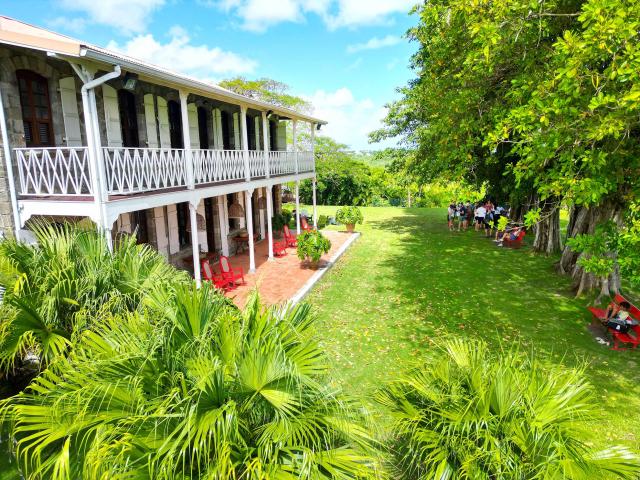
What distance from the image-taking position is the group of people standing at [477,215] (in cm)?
2026

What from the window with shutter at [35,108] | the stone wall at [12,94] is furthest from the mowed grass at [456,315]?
the window with shutter at [35,108]

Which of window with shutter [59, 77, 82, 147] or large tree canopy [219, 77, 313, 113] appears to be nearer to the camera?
window with shutter [59, 77, 82, 147]

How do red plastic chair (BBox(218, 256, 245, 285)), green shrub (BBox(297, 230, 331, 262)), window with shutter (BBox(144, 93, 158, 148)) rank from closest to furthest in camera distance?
window with shutter (BBox(144, 93, 158, 148)) < red plastic chair (BBox(218, 256, 245, 285)) < green shrub (BBox(297, 230, 331, 262))

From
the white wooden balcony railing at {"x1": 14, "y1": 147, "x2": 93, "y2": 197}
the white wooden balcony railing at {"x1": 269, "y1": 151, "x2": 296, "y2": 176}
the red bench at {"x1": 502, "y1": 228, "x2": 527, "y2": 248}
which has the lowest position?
the red bench at {"x1": 502, "y1": 228, "x2": 527, "y2": 248}

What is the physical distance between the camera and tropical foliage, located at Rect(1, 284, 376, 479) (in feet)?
8.95

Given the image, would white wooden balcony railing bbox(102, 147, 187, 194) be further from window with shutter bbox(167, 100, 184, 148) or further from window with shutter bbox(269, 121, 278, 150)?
window with shutter bbox(269, 121, 278, 150)

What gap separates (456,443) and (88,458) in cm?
266

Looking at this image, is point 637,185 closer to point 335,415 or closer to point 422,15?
point 422,15

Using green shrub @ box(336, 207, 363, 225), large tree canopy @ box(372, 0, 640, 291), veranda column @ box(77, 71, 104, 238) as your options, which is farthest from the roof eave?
green shrub @ box(336, 207, 363, 225)

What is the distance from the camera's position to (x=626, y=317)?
807 centimetres

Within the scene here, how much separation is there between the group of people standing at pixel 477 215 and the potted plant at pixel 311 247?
10070 millimetres

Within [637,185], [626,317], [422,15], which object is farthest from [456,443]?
[422,15]

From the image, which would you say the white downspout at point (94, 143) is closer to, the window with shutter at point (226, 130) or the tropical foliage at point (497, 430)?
the tropical foliage at point (497, 430)

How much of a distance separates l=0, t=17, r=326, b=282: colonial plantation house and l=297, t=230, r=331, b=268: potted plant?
1.86 meters
